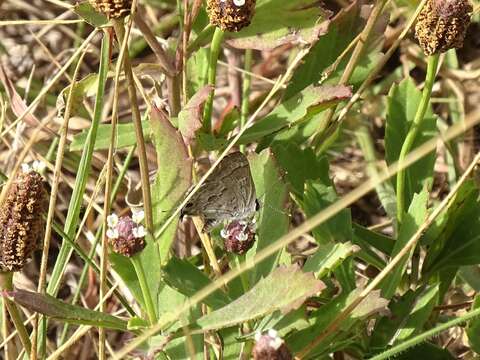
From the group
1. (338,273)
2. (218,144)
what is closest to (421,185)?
(338,273)

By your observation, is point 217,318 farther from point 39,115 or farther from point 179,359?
point 39,115

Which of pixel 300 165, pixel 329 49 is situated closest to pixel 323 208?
pixel 300 165

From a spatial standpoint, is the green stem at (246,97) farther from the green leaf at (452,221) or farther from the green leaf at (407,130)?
the green leaf at (452,221)

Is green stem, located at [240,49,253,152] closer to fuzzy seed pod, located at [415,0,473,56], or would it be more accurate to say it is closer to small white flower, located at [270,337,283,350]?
fuzzy seed pod, located at [415,0,473,56]

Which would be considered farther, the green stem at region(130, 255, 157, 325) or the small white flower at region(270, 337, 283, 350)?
the green stem at region(130, 255, 157, 325)

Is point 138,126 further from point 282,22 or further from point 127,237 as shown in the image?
point 282,22

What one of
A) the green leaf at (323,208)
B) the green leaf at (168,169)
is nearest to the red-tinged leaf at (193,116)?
the green leaf at (168,169)

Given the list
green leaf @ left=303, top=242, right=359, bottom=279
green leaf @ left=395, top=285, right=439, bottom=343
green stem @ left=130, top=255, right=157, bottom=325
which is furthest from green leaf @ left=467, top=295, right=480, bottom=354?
green stem @ left=130, top=255, right=157, bottom=325
